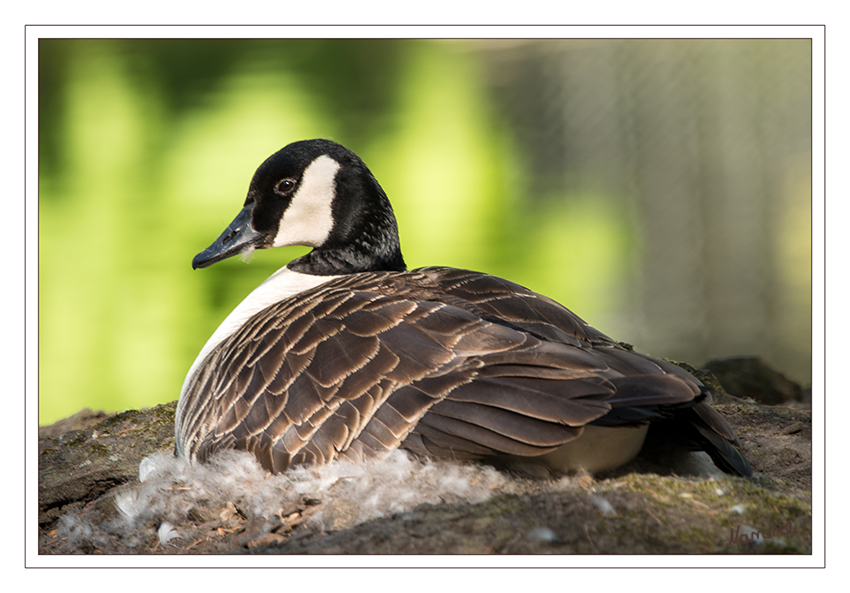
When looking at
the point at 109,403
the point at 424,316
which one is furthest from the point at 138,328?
the point at 424,316

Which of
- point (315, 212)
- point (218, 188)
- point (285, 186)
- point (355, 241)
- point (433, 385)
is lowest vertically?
point (433, 385)

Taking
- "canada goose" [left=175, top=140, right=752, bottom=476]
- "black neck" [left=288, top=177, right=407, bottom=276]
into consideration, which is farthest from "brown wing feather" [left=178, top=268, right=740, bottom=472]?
"black neck" [left=288, top=177, right=407, bottom=276]

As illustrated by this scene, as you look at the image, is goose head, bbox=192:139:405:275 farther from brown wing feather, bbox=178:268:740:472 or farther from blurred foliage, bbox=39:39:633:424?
blurred foliage, bbox=39:39:633:424

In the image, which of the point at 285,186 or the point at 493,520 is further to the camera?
the point at 285,186

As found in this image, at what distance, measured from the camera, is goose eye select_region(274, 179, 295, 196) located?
10.2 ft

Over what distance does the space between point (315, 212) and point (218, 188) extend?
234cm

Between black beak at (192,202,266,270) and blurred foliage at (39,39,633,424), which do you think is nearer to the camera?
black beak at (192,202,266,270)

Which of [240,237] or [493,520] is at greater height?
[240,237]

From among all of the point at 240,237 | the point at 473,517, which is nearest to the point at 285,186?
the point at 240,237

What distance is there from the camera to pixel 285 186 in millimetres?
3121

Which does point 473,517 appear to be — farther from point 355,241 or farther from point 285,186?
point 285,186

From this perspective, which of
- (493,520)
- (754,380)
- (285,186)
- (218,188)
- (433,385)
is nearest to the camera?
(493,520)

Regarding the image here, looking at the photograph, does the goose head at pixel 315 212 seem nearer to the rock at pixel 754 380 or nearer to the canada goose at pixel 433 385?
the canada goose at pixel 433 385

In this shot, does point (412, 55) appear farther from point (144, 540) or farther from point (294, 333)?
point (144, 540)
